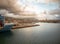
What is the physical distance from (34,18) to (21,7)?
9.6 inches

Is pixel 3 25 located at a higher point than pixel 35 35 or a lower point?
higher

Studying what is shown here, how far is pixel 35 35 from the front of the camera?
231 centimetres

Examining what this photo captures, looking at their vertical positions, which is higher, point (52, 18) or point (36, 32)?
point (52, 18)

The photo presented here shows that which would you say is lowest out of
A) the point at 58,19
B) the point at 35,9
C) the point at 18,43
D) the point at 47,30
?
the point at 18,43

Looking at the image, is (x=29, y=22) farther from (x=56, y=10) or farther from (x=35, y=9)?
(x=56, y=10)

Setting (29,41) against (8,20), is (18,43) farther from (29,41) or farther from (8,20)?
(8,20)

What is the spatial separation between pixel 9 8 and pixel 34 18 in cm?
39

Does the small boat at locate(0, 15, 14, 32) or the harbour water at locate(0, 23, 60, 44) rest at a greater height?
the small boat at locate(0, 15, 14, 32)

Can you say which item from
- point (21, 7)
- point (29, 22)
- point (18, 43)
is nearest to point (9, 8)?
point (21, 7)

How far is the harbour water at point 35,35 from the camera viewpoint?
2268mm

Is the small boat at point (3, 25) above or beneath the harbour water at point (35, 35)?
above

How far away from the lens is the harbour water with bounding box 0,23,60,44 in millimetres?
2268

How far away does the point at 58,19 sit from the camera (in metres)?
2.36

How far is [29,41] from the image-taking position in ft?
7.46
